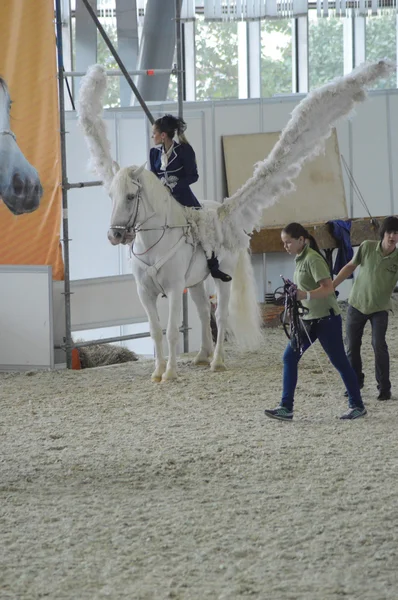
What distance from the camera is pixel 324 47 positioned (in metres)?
12.7

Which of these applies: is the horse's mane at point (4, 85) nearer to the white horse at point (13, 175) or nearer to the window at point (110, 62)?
the white horse at point (13, 175)

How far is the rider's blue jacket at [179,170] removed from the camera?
7.52 meters

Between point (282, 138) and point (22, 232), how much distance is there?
7.45 feet

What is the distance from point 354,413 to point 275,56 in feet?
25.2

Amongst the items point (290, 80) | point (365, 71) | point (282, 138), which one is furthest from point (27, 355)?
point (290, 80)

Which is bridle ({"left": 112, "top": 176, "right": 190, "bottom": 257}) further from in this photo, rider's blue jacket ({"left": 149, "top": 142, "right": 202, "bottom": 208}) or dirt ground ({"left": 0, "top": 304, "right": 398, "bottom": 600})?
dirt ground ({"left": 0, "top": 304, "right": 398, "bottom": 600})

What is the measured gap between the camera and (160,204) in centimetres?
727

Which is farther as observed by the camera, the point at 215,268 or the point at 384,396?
the point at 215,268

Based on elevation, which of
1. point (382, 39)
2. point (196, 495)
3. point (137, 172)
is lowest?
point (196, 495)

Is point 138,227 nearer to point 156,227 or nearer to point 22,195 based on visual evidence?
point 156,227

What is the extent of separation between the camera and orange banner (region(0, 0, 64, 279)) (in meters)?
7.85

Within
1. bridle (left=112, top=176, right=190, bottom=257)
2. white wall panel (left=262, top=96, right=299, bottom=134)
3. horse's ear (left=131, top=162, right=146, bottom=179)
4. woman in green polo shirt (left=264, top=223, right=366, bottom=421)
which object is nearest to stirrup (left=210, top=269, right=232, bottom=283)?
bridle (left=112, top=176, right=190, bottom=257)

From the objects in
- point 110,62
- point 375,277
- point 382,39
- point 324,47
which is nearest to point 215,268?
point 375,277

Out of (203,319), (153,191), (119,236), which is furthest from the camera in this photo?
(203,319)
